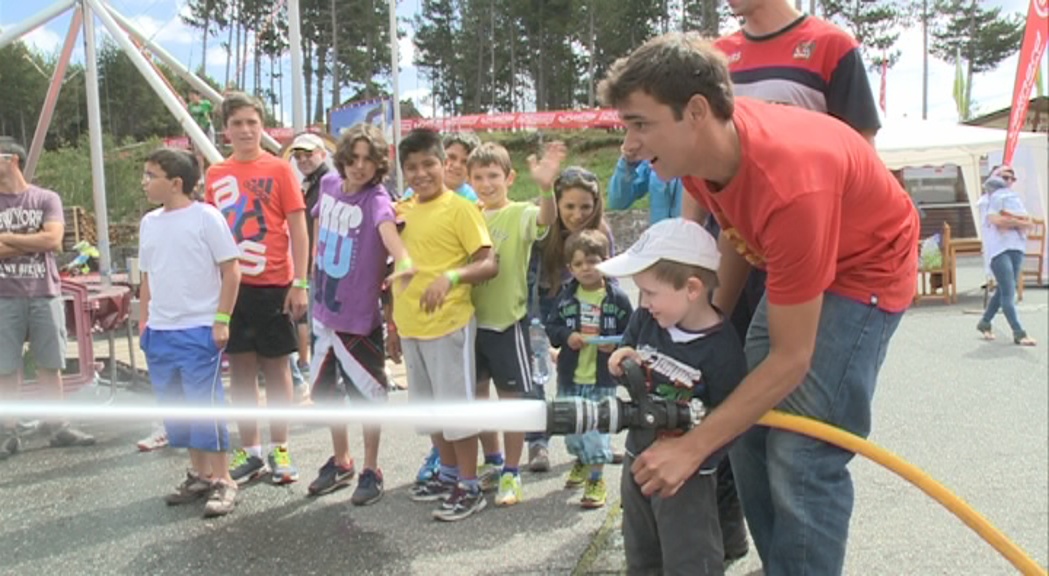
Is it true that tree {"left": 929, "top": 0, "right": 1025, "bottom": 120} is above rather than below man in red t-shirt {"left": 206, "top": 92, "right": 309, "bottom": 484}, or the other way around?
above

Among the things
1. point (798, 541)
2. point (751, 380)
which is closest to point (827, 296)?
point (751, 380)

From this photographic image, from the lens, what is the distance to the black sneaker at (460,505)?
3.13m

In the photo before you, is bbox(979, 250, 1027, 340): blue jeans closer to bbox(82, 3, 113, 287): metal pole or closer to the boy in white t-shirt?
the boy in white t-shirt

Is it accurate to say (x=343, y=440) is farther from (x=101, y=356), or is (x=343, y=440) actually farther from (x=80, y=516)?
(x=101, y=356)

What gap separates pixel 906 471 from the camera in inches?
65.2

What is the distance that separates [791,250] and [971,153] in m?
11.9

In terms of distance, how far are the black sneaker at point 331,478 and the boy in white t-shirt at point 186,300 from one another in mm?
330

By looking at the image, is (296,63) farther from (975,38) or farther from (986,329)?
(975,38)

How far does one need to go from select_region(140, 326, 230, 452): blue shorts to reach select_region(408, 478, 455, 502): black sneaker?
0.80 metres

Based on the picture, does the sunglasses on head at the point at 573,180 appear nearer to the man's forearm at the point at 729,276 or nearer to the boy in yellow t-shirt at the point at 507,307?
the boy in yellow t-shirt at the point at 507,307

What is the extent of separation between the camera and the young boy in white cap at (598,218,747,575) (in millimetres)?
1893

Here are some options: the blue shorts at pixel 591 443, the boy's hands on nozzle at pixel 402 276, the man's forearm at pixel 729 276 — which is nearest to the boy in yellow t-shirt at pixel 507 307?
the blue shorts at pixel 591 443

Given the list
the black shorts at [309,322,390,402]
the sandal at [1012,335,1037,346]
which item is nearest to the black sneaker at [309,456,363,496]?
the black shorts at [309,322,390,402]

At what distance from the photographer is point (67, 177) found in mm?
2357
